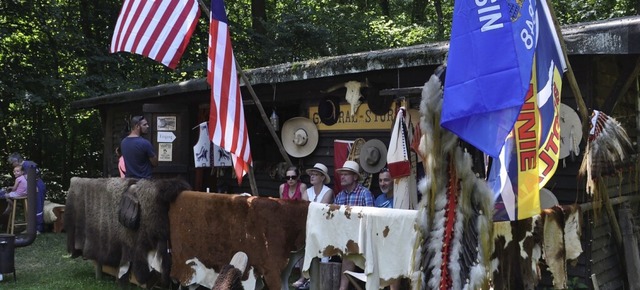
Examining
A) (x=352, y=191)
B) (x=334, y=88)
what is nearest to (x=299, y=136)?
(x=334, y=88)

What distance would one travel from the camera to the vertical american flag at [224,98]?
6.72 metres

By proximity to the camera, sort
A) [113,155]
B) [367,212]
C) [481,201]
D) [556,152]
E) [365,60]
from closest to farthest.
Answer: [481,201] < [556,152] < [367,212] < [365,60] < [113,155]

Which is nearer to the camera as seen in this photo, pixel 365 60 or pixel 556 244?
pixel 556 244

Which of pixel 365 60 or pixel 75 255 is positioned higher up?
pixel 365 60

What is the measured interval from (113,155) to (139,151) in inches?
298

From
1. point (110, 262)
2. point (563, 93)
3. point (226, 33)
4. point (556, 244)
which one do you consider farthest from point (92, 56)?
point (556, 244)

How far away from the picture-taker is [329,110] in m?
9.53

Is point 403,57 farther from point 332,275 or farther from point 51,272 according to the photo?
point 51,272

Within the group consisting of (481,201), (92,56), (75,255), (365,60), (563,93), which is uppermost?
(92,56)

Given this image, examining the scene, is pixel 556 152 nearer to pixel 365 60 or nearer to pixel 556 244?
pixel 556 244

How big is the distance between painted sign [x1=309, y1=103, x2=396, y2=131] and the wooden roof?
32.7 inches

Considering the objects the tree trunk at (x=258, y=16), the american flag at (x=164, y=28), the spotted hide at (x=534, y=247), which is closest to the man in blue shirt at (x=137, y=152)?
the american flag at (x=164, y=28)

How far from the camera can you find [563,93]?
22.7ft

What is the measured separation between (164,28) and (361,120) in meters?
3.01
